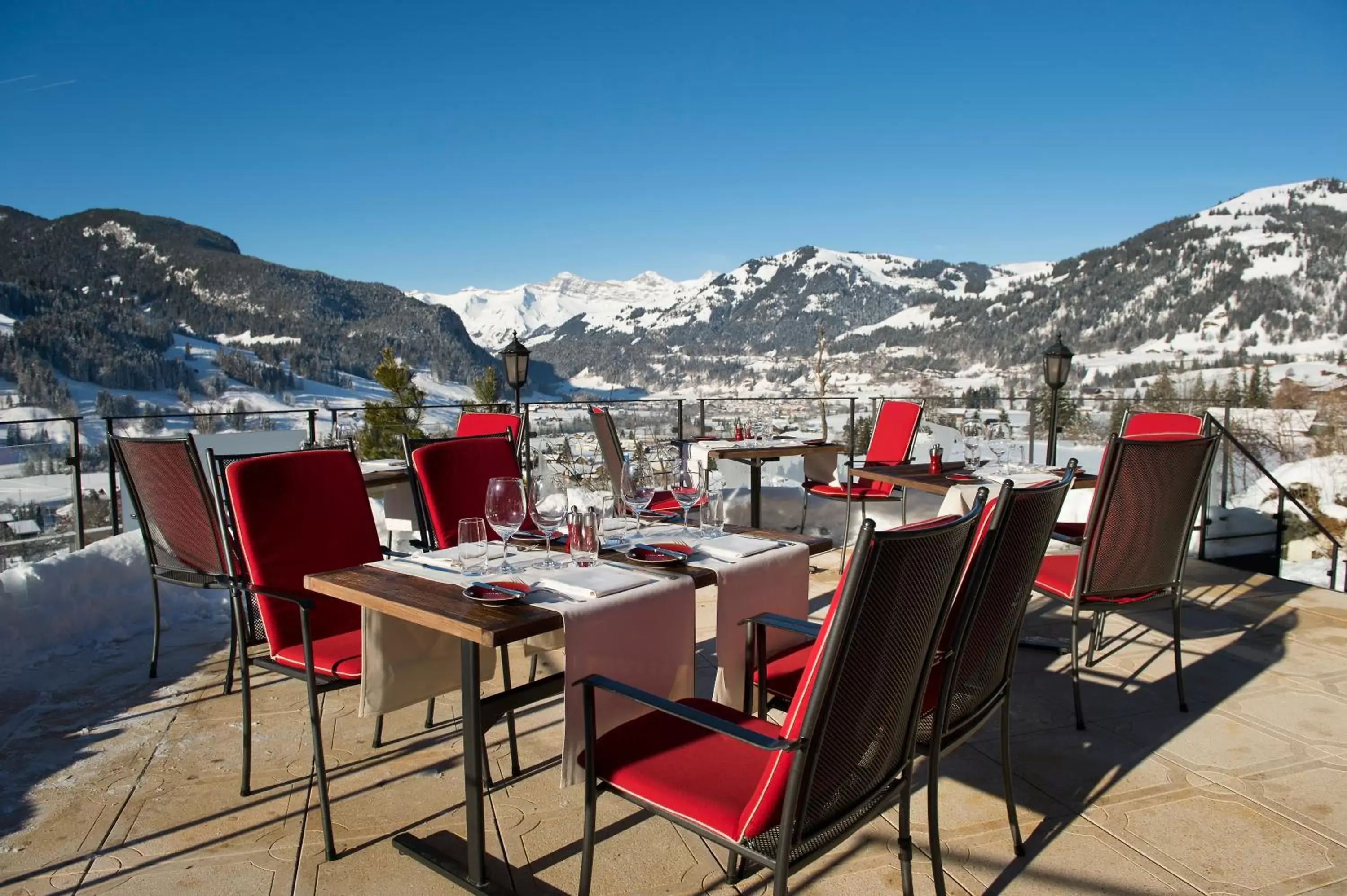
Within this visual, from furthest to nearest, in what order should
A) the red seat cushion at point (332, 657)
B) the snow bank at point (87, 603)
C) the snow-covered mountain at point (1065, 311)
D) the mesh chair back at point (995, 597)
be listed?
the snow-covered mountain at point (1065, 311)
the snow bank at point (87, 603)
the red seat cushion at point (332, 657)
the mesh chair back at point (995, 597)

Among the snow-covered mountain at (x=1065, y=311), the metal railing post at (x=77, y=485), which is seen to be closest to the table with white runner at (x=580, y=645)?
the metal railing post at (x=77, y=485)

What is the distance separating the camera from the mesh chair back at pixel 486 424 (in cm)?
459

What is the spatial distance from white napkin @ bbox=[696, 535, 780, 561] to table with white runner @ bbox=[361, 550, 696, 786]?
0.75 ft

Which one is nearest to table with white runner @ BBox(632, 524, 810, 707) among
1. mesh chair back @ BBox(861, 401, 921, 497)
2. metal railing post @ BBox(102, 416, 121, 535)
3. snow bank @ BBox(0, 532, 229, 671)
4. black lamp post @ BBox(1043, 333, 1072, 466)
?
snow bank @ BBox(0, 532, 229, 671)

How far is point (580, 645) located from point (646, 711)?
0.29 meters

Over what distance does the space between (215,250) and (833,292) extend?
52928 mm

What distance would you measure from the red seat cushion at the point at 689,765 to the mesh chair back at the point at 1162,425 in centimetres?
325

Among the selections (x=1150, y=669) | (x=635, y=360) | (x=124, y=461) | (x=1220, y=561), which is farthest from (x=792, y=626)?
(x=635, y=360)

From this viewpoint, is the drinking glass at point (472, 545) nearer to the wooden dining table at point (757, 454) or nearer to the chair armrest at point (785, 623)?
the chair armrest at point (785, 623)

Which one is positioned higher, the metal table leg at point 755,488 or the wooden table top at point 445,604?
the wooden table top at point 445,604

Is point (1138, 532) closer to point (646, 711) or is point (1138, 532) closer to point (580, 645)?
point (646, 711)

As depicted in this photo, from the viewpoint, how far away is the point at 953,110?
20125mm

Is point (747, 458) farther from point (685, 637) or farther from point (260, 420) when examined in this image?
point (260, 420)

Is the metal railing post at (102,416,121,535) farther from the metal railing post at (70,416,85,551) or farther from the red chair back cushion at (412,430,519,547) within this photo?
the red chair back cushion at (412,430,519,547)
